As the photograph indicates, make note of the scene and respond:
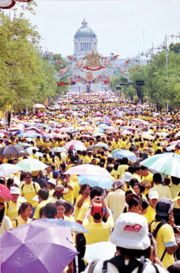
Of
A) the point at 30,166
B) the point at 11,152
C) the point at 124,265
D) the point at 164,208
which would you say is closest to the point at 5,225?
the point at 164,208

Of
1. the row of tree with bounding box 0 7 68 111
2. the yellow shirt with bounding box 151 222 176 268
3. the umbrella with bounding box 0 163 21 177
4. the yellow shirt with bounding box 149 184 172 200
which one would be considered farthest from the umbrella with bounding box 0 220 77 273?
the row of tree with bounding box 0 7 68 111

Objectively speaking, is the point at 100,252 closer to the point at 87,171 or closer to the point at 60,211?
the point at 60,211

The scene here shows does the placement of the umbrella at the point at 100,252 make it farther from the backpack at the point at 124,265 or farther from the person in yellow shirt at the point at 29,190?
the person in yellow shirt at the point at 29,190

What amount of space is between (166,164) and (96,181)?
1.24m

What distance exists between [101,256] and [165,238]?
3.92 ft

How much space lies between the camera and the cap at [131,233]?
3229mm

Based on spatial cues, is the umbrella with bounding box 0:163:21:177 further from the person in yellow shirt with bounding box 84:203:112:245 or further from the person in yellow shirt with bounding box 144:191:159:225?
the person in yellow shirt with bounding box 84:203:112:245

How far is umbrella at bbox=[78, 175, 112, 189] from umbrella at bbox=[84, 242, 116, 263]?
4.48 metres

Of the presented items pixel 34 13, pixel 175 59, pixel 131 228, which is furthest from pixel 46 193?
pixel 175 59

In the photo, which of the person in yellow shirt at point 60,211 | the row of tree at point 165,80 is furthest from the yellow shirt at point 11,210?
the row of tree at point 165,80

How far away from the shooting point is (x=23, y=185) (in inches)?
352

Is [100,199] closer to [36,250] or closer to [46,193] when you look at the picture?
[46,193]

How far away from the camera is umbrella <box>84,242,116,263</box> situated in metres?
3.87

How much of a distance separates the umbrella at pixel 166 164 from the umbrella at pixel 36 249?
14.5 ft
